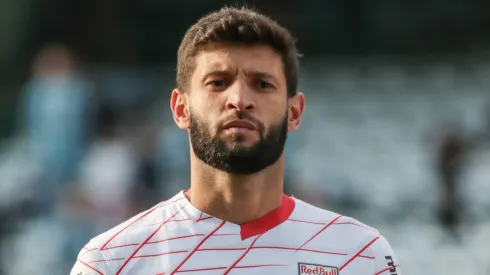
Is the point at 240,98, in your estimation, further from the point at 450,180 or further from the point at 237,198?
the point at 450,180

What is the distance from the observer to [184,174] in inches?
472

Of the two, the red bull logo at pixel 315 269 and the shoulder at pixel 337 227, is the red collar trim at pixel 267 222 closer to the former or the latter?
the shoulder at pixel 337 227

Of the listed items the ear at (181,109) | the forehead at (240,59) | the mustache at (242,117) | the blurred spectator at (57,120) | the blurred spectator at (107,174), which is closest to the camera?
the mustache at (242,117)

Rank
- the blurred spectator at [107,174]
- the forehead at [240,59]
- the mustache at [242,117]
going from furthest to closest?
the blurred spectator at [107,174] → the forehead at [240,59] → the mustache at [242,117]

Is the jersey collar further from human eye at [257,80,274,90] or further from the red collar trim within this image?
human eye at [257,80,274,90]

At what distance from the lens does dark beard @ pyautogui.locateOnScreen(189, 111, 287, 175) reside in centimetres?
371

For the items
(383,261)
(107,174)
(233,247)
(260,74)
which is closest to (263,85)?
(260,74)

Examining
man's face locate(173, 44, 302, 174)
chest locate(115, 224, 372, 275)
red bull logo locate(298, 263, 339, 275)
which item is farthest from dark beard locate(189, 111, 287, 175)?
red bull logo locate(298, 263, 339, 275)

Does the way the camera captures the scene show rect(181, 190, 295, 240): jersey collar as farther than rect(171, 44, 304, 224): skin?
Yes

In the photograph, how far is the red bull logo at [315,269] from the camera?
12.3 ft

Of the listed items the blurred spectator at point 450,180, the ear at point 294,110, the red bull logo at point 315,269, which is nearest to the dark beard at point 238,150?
the ear at point 294,110

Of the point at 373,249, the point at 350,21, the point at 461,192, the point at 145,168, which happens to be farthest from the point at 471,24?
the point at 373,249

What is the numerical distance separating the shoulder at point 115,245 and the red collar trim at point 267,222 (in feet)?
0.86

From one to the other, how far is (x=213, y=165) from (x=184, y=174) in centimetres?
822
